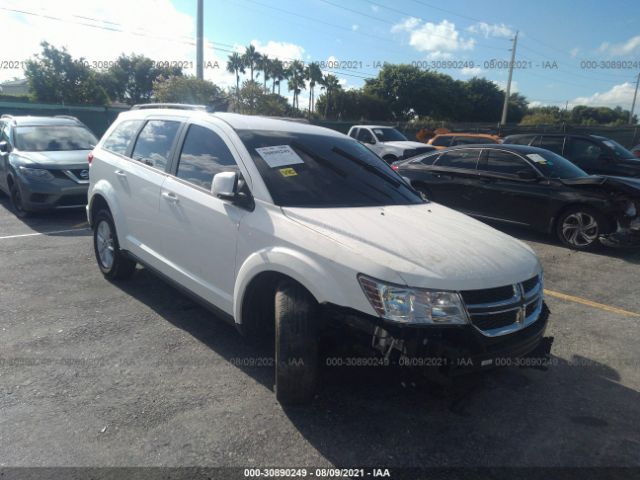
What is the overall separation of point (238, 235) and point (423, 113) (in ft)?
220

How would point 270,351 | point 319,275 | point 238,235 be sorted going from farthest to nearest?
1. point 270,351
2. point 238,235
3. point 319,275

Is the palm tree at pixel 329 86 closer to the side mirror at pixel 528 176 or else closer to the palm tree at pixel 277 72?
the palm tree at pixel 277 72

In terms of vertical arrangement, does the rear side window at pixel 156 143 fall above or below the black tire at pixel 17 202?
above

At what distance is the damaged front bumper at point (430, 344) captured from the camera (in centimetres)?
243

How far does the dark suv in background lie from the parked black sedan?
310cm

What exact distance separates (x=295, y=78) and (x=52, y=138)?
191 feet

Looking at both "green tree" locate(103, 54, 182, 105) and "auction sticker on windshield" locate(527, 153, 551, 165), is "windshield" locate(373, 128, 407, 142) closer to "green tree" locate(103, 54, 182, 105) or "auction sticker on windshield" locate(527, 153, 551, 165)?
"auction sticker on windshield" locate(527, 153, 551, 165)

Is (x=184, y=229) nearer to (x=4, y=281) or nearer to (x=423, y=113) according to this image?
(x=4, y=281)

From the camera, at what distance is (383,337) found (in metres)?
2.46

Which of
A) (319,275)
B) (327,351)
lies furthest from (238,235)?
(327,351)

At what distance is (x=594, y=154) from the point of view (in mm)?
10695

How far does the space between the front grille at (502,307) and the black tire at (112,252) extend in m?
3.51

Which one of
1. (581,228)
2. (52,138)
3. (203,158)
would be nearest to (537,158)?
(581,228)

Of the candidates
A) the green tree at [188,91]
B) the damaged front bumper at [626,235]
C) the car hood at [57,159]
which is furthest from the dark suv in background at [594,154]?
the green tree at [188,91]
